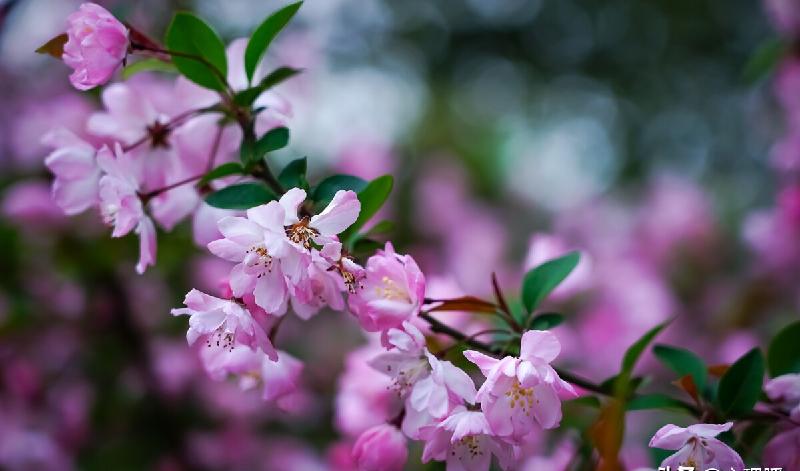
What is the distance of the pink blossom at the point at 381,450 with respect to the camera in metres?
0.78

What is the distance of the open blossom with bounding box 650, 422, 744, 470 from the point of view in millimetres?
682

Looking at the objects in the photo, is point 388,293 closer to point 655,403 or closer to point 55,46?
point 655,403

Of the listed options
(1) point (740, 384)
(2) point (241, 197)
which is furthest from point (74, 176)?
(1) point (740, 384)

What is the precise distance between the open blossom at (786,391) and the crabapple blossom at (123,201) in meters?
0.62

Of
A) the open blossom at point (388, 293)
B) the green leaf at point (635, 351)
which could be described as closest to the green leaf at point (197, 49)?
the open blossom at point (388, 293)

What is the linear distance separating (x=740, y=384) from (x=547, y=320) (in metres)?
0.19

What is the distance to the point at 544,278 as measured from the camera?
33.3 inches

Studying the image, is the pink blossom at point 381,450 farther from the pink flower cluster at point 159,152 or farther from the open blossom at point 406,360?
the pink flower cluster at point 159,152

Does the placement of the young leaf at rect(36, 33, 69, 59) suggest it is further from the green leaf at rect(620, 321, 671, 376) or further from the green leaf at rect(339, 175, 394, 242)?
the green leaf at rect(620, 321, 671, 376)

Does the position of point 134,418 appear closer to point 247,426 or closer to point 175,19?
point 247,426

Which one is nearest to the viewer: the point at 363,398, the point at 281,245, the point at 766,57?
the point at 281,245

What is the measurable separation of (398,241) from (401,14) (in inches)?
88.9

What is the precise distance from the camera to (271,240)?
66cm

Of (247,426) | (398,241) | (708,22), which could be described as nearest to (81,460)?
(247,426)
